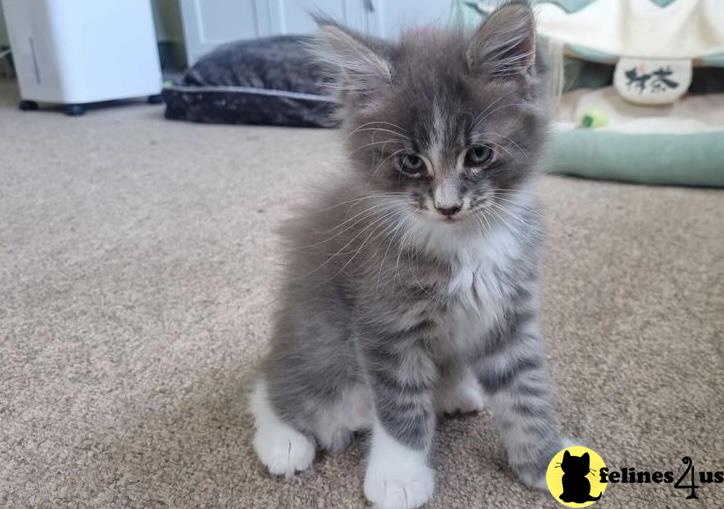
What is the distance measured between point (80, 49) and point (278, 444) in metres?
3.28

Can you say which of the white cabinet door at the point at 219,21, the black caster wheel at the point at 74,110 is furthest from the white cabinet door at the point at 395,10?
the black caster wheel at the point at 74,110

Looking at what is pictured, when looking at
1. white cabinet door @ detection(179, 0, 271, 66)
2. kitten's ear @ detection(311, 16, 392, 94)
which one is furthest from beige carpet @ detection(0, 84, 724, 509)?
white cabinet door @ detection(179, 0, 271, 66)

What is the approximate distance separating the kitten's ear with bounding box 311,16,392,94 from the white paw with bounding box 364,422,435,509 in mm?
466

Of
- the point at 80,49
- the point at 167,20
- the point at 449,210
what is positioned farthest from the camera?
the point at 167,20

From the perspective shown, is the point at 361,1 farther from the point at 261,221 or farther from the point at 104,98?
the point at 261,221

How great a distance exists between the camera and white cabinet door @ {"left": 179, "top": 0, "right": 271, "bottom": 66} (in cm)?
401

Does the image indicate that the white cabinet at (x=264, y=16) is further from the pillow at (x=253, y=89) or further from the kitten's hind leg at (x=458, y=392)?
the kitten's hind leg at (x=458, y=392)

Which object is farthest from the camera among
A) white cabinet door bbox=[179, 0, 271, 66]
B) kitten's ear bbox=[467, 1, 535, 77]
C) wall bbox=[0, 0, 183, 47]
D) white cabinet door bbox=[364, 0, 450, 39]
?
wall bbox=[0, 0, 183, 47]

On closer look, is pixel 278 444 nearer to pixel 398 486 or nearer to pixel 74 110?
pixel 398 486

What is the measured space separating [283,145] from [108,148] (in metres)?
0.77

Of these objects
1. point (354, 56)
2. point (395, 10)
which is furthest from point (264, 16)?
point (354, 56)

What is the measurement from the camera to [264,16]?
13.1ft

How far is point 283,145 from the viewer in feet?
8.55

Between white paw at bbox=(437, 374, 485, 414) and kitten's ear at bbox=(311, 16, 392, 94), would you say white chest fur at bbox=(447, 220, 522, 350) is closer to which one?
white paw at bbox=(437, 374, 485, 414)
